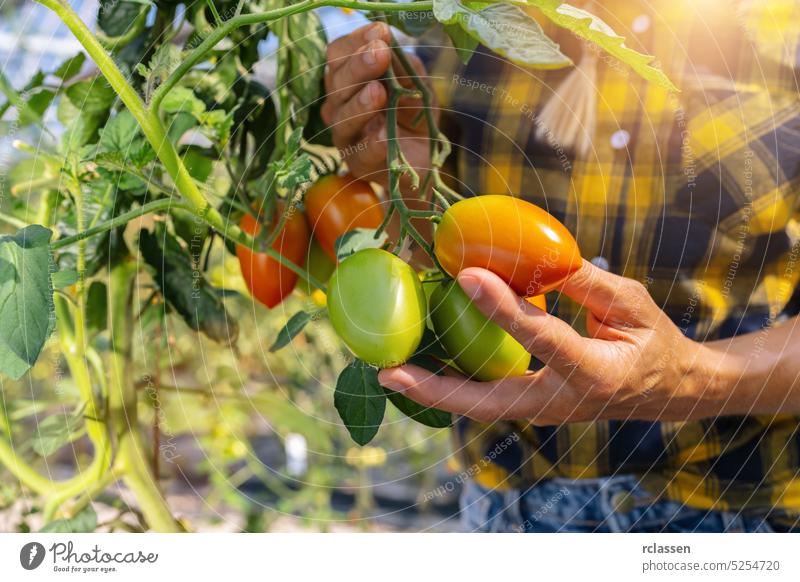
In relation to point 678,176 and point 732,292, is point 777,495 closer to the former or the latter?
point 732,292

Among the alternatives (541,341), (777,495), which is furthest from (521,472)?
(541,341)

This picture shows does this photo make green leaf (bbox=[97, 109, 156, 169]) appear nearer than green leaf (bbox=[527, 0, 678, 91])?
No

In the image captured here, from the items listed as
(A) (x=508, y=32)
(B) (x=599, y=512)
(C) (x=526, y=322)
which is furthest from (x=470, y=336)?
(B) (x=599, y=512)

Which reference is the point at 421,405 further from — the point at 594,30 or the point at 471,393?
the point at 594,30

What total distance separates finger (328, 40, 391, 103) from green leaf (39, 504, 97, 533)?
1.00 ft

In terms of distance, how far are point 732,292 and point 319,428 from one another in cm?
44

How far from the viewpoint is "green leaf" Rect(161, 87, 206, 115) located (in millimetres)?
411

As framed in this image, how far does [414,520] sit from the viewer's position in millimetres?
1099

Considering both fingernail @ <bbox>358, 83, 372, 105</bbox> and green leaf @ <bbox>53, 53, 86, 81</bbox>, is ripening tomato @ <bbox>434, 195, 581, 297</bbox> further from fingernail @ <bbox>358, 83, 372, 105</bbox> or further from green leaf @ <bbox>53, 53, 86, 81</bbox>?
green leaf @ <bbox>53, 53, 86, 81</bbox>

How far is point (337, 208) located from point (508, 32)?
0.18 meters

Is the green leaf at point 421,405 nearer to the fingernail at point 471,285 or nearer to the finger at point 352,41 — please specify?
the fingernail at point 471,285

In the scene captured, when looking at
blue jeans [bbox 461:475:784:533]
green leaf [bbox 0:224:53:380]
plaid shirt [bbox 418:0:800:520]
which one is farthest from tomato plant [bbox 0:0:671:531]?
blue jeans [bbox 461:475:784:533]

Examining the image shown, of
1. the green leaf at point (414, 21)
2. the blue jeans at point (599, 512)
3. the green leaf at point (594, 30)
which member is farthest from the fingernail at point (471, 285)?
the blue jeans at point (599, 512)

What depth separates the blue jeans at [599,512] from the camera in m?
0.59
